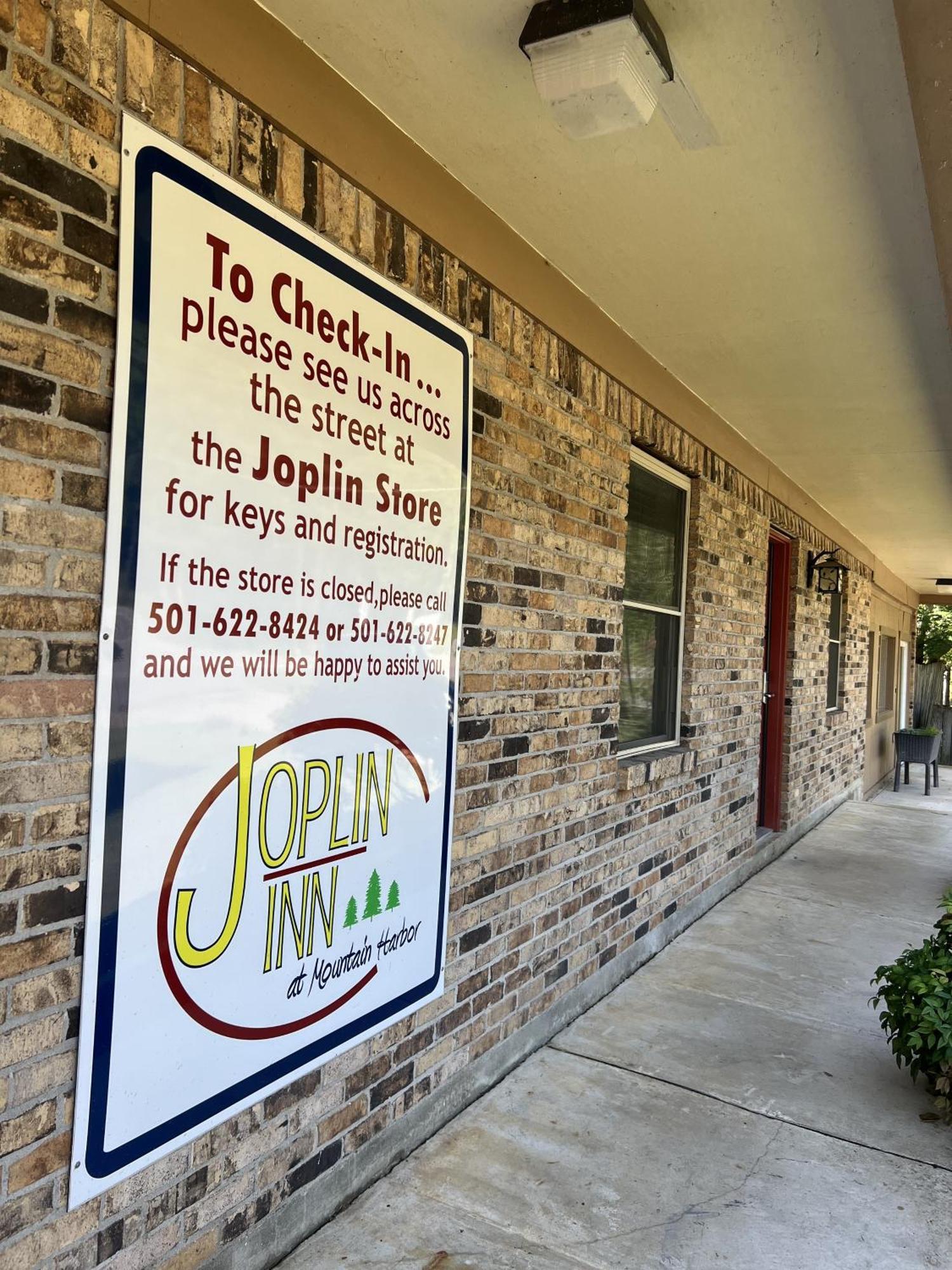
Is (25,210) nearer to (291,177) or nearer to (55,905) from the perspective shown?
(291,177)

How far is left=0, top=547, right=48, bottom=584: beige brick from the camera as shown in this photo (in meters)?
1.60

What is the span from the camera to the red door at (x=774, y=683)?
7512 millimetres

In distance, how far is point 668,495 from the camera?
5.00m

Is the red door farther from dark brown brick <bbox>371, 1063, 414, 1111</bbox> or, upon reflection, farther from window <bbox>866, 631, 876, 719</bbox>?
dark brown brick <bbox>371, 1063, 414, 1111</bbox>

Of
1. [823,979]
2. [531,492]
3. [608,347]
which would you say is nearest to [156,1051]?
[531,492]

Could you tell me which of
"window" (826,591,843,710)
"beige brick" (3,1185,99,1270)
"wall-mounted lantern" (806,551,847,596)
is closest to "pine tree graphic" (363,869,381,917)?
"beige brick" (3,1185,99,1270)

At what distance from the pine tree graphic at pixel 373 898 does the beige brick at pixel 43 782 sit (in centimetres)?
96

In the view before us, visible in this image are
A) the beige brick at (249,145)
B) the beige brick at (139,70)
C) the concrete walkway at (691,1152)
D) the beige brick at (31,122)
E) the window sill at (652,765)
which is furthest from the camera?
the window sill at (652,765)

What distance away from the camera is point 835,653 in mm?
9797

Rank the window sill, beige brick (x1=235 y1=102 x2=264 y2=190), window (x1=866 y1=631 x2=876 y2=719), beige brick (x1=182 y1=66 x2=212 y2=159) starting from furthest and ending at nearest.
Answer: window (x1=866 y1=631 x2=876 y2=719) → the window sill → beige brick (x1=235 y1=102 x2=264 y2=190) → beige brick (x1=182 y1=66 x2=212 y2=159)

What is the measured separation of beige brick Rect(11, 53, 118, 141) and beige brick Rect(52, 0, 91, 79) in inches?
1.3

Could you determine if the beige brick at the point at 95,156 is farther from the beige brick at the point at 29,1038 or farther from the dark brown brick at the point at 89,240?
the beige brick at the point at 29,1038

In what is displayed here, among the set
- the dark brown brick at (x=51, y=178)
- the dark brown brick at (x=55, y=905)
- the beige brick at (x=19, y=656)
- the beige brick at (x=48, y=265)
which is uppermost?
the dark brown brick at (x=51, y=178)

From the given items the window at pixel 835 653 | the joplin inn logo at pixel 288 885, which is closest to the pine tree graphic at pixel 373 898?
the joplin inn logo at pixel 288 885
